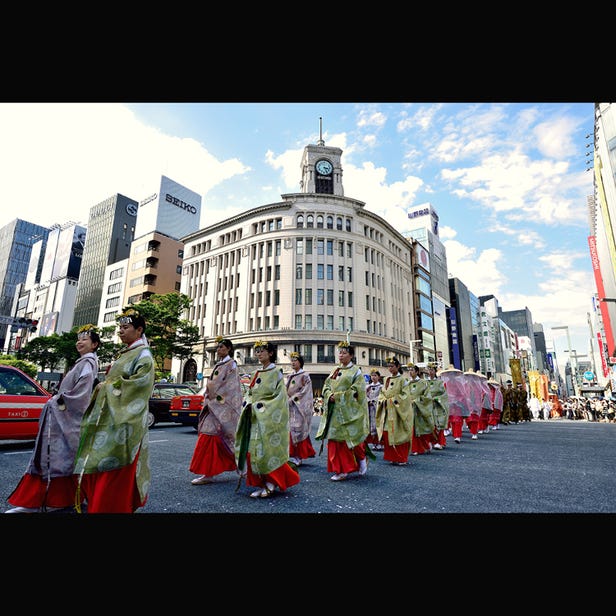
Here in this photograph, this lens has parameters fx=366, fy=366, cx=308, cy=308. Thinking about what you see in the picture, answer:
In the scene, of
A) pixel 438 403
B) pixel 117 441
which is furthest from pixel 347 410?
pixel 438 403

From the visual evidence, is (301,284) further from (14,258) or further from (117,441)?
(14,258)

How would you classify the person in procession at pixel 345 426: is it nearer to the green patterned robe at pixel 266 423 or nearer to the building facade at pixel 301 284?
the green patterned robe at pixel 266 423

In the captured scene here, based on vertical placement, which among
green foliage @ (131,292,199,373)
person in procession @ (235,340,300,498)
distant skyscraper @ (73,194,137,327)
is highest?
distant skyscraper @ (73,194,137,327)

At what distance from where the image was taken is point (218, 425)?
5.08m

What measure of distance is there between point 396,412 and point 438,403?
288 cm

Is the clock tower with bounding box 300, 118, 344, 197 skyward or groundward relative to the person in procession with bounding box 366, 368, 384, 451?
skyward

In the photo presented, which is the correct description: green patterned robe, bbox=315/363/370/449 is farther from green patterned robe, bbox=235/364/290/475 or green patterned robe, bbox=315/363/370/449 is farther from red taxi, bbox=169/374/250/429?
red taxi, bbox=169/374/250/429

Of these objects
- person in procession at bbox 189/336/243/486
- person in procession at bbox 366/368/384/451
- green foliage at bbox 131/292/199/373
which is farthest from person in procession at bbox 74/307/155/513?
green foliage at bbox 131/292/199/373

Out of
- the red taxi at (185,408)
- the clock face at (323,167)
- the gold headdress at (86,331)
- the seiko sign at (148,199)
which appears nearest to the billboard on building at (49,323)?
the seiko sign at (148,199)

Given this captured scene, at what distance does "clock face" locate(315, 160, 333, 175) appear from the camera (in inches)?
2027

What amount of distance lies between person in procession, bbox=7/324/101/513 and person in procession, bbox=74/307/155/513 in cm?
30

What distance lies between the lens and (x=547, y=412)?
30.0m
